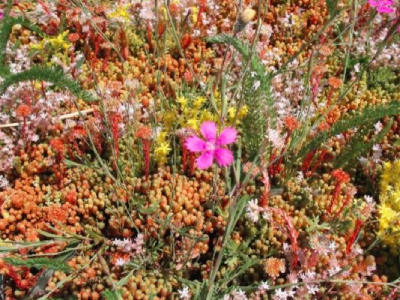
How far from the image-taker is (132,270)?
5.88ft

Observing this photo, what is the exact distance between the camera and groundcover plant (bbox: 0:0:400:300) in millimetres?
1845

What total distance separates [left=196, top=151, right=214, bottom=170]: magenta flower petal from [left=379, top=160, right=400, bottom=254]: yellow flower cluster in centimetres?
99

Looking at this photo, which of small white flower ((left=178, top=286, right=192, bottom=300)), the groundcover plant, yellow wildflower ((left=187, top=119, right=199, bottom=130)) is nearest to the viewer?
small white flower ((left=178, top=286, right=192, bottom=300))

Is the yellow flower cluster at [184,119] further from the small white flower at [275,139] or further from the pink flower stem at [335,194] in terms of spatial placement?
the pink flower stem at [335,194]

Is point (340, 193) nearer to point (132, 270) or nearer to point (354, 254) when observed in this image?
point (354, 254)

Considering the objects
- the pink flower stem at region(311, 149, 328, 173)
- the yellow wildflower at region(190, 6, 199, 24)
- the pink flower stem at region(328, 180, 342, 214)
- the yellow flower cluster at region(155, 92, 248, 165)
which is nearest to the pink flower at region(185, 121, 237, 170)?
the yellow flower cluster at region(155, 92, 248, 165)

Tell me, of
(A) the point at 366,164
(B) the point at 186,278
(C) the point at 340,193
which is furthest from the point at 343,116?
(B) the point at 186,278

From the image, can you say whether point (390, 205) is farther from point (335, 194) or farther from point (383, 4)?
point (383, 4)

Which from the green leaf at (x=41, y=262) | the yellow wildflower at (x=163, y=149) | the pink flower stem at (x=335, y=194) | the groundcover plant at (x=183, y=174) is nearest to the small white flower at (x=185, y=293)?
the groundcover plant at (x=183, y=174)

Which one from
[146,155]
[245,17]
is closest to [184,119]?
[146,155]

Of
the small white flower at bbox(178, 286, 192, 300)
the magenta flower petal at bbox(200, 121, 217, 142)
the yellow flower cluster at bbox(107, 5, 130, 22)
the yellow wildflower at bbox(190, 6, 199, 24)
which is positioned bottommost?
the small white flower at bbox(178, 286, 192, 300)

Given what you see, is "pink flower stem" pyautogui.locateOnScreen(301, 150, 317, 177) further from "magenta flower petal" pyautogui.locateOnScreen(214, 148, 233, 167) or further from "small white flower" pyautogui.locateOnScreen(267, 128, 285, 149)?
"magenta flower petal" pyautogui.locateOnScreen(214, 148, 233, 167)

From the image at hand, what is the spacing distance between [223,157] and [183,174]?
977 millimetres

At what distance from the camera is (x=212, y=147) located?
1.34 meters
